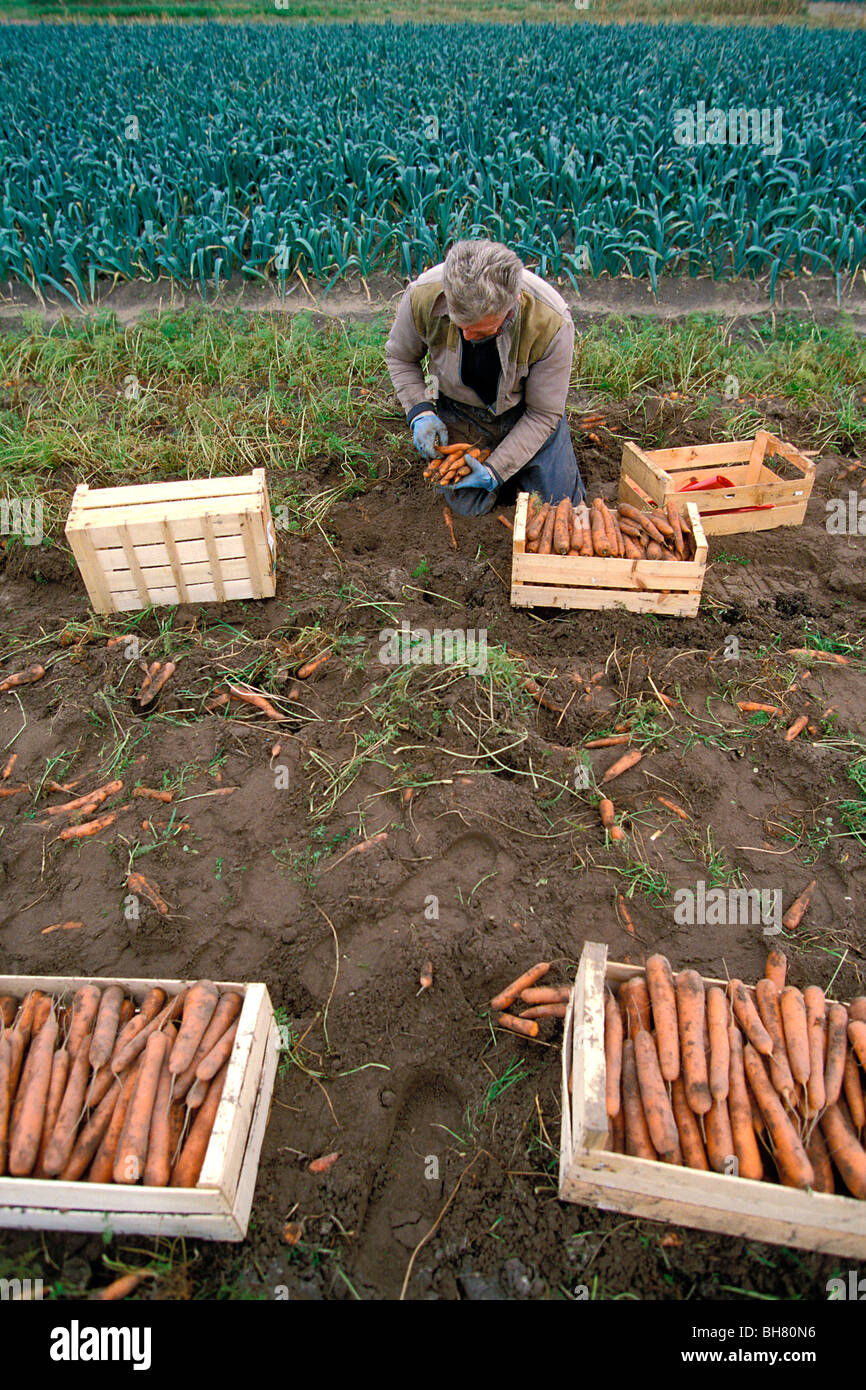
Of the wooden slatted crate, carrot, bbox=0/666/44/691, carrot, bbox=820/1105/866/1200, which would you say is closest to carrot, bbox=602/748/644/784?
carrot, bbox=820/1105/866/1200

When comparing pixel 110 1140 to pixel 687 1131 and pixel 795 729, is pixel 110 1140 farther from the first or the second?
pixel 795 729

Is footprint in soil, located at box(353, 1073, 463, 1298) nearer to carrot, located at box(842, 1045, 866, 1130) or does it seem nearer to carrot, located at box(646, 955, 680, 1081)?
carrot, located at box(646, 955, 680, 1081)

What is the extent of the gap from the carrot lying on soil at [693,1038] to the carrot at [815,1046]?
0.95ft

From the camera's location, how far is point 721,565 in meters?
4.95

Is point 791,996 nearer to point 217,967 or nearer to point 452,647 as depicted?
point 217,967

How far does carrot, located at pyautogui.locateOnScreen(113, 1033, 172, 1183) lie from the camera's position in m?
2.20

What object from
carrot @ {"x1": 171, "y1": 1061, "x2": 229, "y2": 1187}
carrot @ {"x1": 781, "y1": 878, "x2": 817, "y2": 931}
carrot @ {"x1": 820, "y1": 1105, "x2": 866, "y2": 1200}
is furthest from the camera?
carrot @ {"x1": 781, "y1": 878, "x2": 817, "y2": 931}

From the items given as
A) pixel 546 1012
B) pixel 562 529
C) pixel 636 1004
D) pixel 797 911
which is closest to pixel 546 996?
pixel 546 1012

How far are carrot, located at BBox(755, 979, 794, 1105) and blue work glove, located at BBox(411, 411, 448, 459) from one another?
341 cm

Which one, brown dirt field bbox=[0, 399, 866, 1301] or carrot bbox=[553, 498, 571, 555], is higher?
carrot bbox=[553, 498, 571, 555]

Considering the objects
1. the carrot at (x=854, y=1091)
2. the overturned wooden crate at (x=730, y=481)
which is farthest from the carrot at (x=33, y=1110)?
the overturned wooden crate at (x=730, y=481)

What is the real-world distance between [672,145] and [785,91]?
189 inches

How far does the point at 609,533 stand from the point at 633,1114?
9.42 feet

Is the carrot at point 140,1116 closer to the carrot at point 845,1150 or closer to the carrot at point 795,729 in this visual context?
the carrot at point 845,1150
